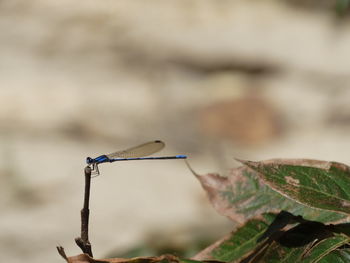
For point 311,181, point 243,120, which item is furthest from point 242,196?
point 243,120

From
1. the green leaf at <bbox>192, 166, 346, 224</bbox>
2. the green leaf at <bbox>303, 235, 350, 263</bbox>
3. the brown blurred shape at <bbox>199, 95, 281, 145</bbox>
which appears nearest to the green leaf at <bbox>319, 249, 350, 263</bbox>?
the green leaf at <bbox>303, 235, 350, 263</bbox>

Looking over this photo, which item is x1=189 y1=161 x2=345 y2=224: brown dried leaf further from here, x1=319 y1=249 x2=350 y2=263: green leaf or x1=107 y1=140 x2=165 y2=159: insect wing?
x1=107 y1=140 x2=165 y2=159: insect wing

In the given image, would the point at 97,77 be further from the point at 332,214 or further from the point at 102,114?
the point at 332,214

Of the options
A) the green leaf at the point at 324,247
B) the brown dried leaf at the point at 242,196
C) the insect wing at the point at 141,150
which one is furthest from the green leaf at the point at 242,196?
the insect wing at the point at 141,150

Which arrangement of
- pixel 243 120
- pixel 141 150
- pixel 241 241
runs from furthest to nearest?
pixel 243 120 < pixel 141 150 < pixel 241 241

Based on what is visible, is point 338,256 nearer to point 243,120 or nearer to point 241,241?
point 241,241

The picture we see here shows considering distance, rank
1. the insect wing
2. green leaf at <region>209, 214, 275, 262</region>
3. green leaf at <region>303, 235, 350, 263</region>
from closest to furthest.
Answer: green leaf at <region>303, 235, 350, 263</region>, green leaf at <region>209, 214, 275, 262</region>, the insect wing

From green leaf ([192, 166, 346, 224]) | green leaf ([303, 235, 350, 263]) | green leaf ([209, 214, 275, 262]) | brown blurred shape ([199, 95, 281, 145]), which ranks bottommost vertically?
green leaf ([303, 235, 350, 263])
